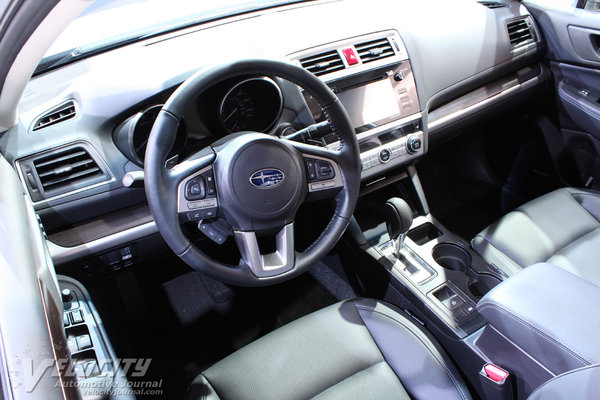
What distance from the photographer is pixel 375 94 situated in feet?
6.08

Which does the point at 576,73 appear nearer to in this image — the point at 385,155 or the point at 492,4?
the point at 492,4

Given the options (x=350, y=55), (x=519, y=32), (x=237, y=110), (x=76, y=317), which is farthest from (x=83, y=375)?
(x=519, y=32)

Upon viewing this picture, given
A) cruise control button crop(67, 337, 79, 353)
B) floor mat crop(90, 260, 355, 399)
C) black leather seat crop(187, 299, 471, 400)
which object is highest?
cruise control button crop(67, 337, 79, 353)

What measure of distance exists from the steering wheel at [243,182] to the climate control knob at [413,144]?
621 mm

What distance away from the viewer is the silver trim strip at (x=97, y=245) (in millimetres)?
1430

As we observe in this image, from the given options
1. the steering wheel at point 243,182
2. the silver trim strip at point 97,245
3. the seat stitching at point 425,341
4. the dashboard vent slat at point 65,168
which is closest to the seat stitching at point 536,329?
A: the seat stitching at point 425,341

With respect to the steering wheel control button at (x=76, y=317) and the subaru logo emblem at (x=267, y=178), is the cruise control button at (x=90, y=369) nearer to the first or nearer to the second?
the steering wheel control button at (x=76, y=317)

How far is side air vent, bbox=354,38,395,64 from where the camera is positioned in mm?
1814

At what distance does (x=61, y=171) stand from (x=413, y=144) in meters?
1.30

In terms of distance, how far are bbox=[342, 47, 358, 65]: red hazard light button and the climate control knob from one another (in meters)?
0.39

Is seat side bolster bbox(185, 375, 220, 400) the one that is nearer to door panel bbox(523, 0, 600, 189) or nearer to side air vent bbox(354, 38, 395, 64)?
side air vent bbox(354, 38, 395, 64)

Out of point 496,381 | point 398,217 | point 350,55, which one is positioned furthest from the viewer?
point 350,55

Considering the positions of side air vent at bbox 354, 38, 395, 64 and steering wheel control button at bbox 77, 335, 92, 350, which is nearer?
steering wheel control button at bbox 77, 335, 92, 350

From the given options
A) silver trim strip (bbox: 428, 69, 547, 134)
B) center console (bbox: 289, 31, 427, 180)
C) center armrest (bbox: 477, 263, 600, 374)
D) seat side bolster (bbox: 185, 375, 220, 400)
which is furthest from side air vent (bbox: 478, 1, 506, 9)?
seat side bolster (bbox: 185, 375, 220, 400)
